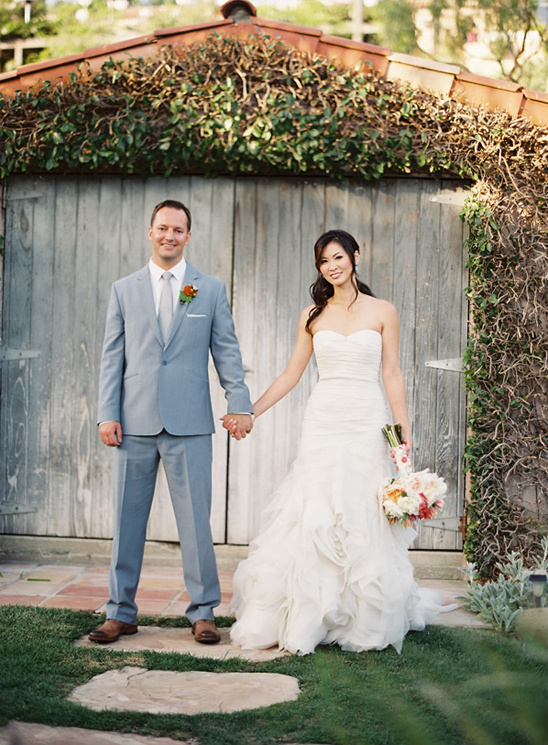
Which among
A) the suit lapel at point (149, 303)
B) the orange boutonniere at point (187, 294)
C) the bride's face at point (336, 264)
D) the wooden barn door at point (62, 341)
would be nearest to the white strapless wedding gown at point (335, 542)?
the bride's face at point (336, 264)

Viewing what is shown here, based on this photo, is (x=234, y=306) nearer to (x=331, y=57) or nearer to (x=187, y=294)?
(x=187, y=294)

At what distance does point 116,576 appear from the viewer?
11.4 feet

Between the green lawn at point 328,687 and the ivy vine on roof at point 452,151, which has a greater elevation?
the ivy vine on roof at point 452,151

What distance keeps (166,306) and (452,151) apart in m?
2.15

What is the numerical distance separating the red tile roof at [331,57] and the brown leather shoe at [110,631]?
128 inches

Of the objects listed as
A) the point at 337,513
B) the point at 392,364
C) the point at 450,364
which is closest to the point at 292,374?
the point at 392,364

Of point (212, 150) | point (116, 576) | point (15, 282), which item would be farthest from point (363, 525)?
point (15, 282)

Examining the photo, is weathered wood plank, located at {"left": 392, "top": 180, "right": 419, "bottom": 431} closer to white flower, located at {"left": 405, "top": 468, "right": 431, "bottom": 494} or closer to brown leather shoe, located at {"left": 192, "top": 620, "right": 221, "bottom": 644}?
white flower, located at {"left": 405, "top": 468, "right": 431, "bottom": 494}

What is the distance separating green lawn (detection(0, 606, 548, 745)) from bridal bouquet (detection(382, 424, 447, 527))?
0.57 meters

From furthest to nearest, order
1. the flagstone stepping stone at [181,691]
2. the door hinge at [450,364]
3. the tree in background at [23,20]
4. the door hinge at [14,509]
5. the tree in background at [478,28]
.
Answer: the tree in background at [23,20] < the tree in background at [478,28] < the door hinge at [14,509] < the door hinge at [450,364] < the flagstone stepping stone at [181,691]

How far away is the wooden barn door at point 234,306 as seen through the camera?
4.84 m

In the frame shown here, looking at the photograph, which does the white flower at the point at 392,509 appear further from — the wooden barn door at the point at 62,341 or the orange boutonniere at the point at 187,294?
the wooden barn door at the point at 62,341

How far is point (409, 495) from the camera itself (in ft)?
10.6

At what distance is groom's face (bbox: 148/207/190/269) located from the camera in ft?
11.4
